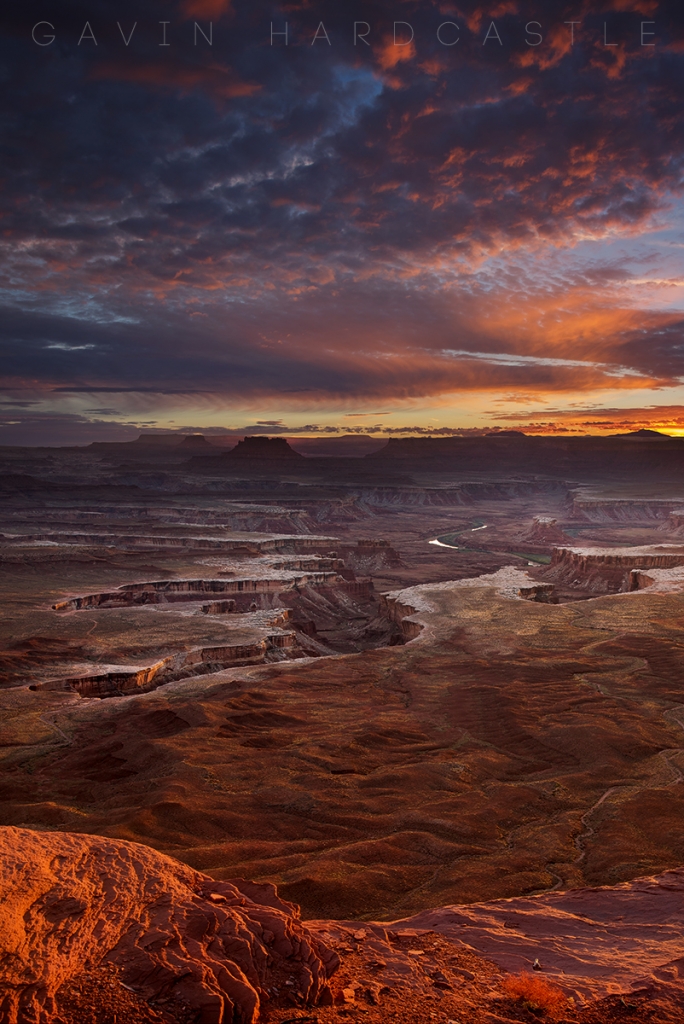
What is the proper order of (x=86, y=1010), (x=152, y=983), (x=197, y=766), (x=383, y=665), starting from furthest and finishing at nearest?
(x=383, y=665)
(x=197, y=766)
(x=152, y=983)
(x=86, y=1010)

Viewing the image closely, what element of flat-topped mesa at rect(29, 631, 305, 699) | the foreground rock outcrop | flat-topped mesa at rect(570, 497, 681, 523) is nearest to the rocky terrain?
the foreground rock outcrop

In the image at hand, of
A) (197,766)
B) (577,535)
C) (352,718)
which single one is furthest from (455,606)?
(577,535)

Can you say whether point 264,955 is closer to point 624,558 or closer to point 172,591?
point 172,591

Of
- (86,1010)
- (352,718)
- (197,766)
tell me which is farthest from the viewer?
(352,718)

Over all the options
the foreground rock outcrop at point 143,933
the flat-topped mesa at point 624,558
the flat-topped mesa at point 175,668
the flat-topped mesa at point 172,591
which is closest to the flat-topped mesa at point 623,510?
the flat-topped mesa at point 624,558

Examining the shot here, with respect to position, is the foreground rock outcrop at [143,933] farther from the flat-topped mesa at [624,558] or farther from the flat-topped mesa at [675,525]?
the flat-topped mesa at [675,525]

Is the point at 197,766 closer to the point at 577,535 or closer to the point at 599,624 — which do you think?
the point at 599,624
